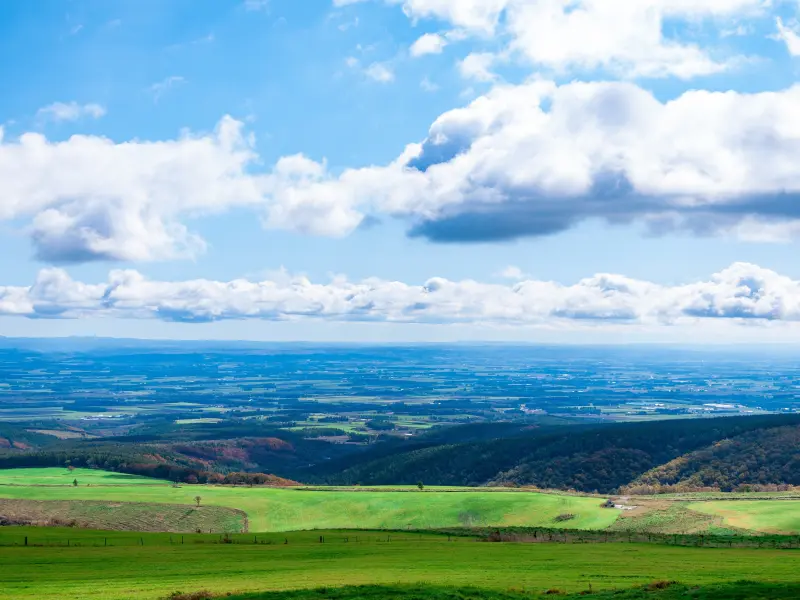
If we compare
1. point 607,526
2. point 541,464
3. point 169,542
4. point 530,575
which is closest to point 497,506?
point 607,526

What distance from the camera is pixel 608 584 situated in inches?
1842

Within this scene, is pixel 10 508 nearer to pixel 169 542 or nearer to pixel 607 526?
pixel 169 542

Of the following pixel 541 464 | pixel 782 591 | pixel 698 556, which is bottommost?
pixel 541 464

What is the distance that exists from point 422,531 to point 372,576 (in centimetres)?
3701

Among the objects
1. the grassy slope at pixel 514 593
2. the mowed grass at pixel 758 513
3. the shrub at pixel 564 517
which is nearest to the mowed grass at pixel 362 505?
the shrub at pixel 564 517

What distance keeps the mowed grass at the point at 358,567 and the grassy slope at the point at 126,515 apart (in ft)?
97.6

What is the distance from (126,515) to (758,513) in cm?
7266

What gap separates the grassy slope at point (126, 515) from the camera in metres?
97.8

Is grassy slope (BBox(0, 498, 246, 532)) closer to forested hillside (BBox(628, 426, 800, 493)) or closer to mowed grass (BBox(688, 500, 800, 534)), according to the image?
mowed grass (BBox(688, 500, 800, 534))

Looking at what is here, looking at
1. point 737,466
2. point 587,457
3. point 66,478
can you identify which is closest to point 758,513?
point 737,466

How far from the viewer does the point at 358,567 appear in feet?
184

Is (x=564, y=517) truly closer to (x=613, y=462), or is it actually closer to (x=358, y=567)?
(x=358, y=567)

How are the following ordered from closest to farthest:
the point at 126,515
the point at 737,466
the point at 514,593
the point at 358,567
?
1. the point at 514,593
2. the point at 358,567
3. the point at 126,515
4. the point at 737,466

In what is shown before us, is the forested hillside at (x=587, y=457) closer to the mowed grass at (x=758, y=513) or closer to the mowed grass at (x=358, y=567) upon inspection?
the mowed grass at (x=758, y=513)
